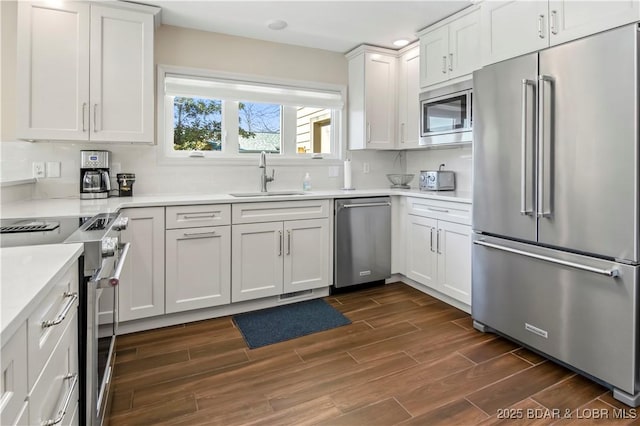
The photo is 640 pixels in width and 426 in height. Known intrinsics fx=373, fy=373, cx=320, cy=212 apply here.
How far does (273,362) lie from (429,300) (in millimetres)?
1641

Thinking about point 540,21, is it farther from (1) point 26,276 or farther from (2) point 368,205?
(1) point 26,276

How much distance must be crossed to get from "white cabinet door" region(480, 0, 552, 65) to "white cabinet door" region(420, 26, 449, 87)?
19.8 inches

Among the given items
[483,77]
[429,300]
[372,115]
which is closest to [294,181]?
[372,115]

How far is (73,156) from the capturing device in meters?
2.89

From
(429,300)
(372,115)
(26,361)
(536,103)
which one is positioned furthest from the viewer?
(372,115)

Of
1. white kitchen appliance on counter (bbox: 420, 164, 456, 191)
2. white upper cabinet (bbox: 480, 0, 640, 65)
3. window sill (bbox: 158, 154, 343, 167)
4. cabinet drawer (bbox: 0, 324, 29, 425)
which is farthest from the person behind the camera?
white kitchen appliance on counter (bbox: 420, 164, 456, 191)

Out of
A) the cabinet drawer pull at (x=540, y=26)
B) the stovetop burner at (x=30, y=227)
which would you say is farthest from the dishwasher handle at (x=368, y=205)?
the stovetop burner at (x=30, y=227)

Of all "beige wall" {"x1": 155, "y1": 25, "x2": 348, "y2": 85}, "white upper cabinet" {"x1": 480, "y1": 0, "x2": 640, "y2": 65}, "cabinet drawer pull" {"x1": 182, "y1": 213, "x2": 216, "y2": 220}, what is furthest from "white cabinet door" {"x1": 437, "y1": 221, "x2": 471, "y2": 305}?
"beige wall" {"x1": 155, "y1": 25, "x2": 348, "y2": 85}

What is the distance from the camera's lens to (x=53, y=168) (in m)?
2.81

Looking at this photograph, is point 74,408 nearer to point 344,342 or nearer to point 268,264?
point 344,342

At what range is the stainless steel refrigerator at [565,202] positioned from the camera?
179cm

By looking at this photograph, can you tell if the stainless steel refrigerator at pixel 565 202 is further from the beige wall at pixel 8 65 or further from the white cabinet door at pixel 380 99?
the beige wall at pixel 8 65

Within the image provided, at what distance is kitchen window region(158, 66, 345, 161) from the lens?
3.30 metres

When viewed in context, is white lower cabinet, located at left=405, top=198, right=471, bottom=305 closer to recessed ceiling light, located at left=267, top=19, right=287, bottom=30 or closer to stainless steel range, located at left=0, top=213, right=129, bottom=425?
recessed ceiling light, located at left=267, top=19, right=287, bottom=30
